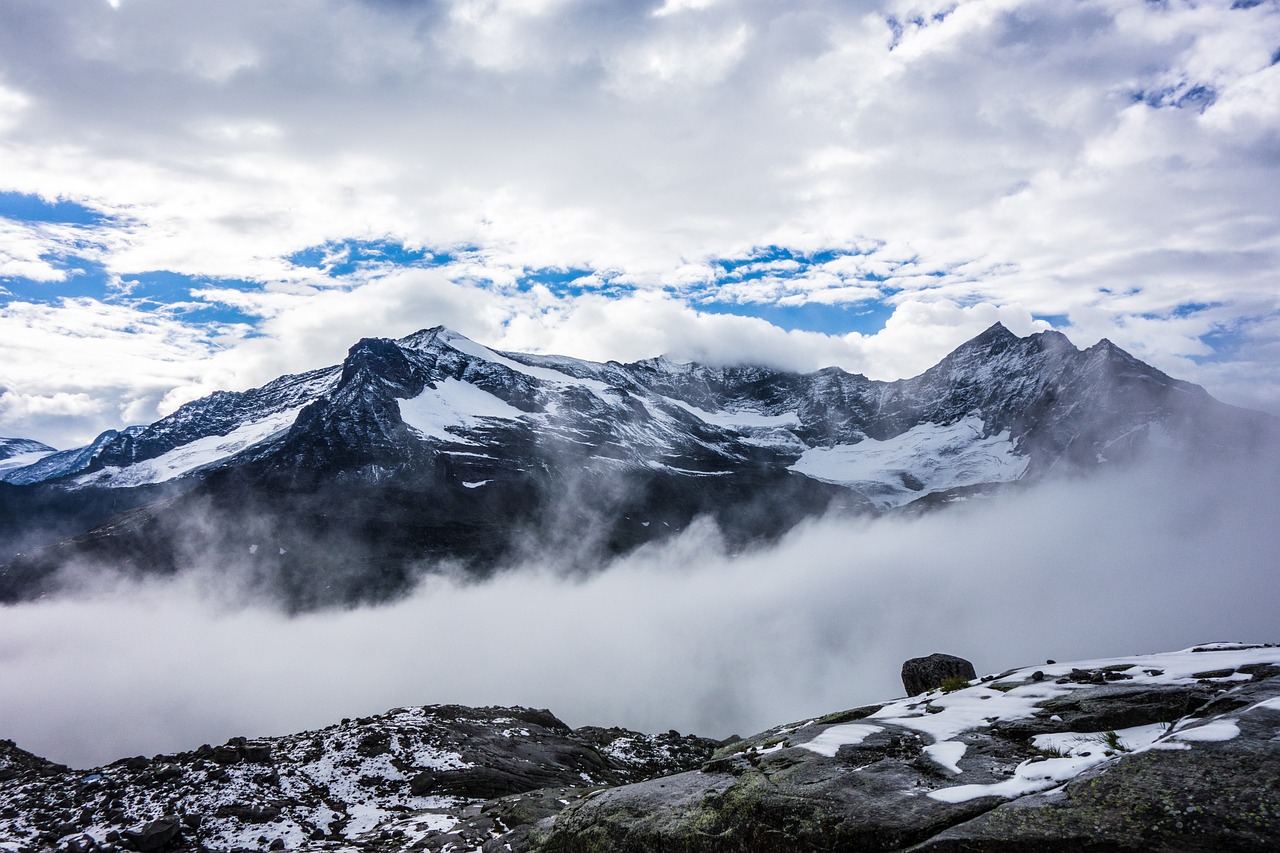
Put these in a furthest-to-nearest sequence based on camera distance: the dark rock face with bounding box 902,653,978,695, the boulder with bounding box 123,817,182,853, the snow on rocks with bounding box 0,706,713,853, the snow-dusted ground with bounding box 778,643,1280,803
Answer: the dark rock face with bounding box 902,653,978,695 → the snow on rocks with bounding box 0,706,713,853 → the boulder with bounding box 123,817,182,853 → the snow-dusted ground with bounding box 778,643,1280,803

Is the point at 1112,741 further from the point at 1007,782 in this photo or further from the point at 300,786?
the point at 300,786

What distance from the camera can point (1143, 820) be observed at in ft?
32.4

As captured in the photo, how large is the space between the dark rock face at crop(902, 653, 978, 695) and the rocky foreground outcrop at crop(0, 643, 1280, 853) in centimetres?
930

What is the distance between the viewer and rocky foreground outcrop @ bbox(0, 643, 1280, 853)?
33.9ft

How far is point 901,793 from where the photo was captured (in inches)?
512

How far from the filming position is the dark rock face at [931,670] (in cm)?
3300

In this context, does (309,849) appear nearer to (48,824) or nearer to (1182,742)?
(48,824)

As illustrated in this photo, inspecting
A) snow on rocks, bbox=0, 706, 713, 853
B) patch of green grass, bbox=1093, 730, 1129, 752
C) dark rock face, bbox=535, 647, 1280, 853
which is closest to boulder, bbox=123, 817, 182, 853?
snow on rocks, bbox=0, 706, 713, 853

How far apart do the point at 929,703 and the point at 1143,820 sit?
37.7 feet

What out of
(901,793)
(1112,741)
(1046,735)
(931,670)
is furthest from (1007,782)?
(931,670)

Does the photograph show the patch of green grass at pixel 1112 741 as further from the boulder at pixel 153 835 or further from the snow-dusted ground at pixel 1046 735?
the boulder at pixel 153 835

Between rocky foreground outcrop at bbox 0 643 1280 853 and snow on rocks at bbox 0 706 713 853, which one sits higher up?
rocky foreground outcrop at bbox 0 643 1280 853

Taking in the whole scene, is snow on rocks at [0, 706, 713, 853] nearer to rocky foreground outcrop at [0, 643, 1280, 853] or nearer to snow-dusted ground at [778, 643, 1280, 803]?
rocky foreground outcrop at [0, 643, 1280, 853]

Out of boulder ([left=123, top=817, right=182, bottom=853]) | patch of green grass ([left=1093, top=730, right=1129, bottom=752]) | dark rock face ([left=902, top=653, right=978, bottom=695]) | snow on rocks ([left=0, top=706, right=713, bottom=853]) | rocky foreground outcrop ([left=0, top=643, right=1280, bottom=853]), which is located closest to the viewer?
rocky foreground outcrop ([left=0, top=643, right=1280, bottom=853])
